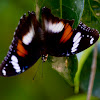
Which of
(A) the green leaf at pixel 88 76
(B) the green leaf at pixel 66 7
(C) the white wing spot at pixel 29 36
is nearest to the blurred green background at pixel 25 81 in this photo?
(A) the green leaf at pixel 88 76

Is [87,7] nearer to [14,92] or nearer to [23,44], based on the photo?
[23,44]

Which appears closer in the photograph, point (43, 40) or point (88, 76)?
point (43, 40)

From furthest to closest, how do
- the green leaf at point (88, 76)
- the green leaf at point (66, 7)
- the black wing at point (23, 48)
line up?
1. the green leaf at point (88, 76)
2. the black wing at point (23, 48)
3. the green leaf at point (66, 7)

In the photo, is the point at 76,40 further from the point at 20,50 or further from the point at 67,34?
the point at 20,50

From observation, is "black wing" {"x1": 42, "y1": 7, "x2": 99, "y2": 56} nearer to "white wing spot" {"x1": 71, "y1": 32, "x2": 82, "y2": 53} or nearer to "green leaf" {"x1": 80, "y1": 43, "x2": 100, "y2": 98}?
"white wing spot" {"x1": 71, "y1": 32, "x2": 82, "y2": 53}

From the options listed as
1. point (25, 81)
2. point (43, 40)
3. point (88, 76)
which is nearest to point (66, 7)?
point (43, 40)

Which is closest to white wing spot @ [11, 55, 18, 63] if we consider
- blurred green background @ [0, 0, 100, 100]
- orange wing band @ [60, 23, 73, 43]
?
orange wing band @ [60, 23, 73, 43]

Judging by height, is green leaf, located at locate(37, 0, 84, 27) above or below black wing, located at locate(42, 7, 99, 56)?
above

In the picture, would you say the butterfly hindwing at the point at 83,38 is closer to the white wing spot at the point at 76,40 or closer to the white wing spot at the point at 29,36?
the white wing spot at the point at 76,40
